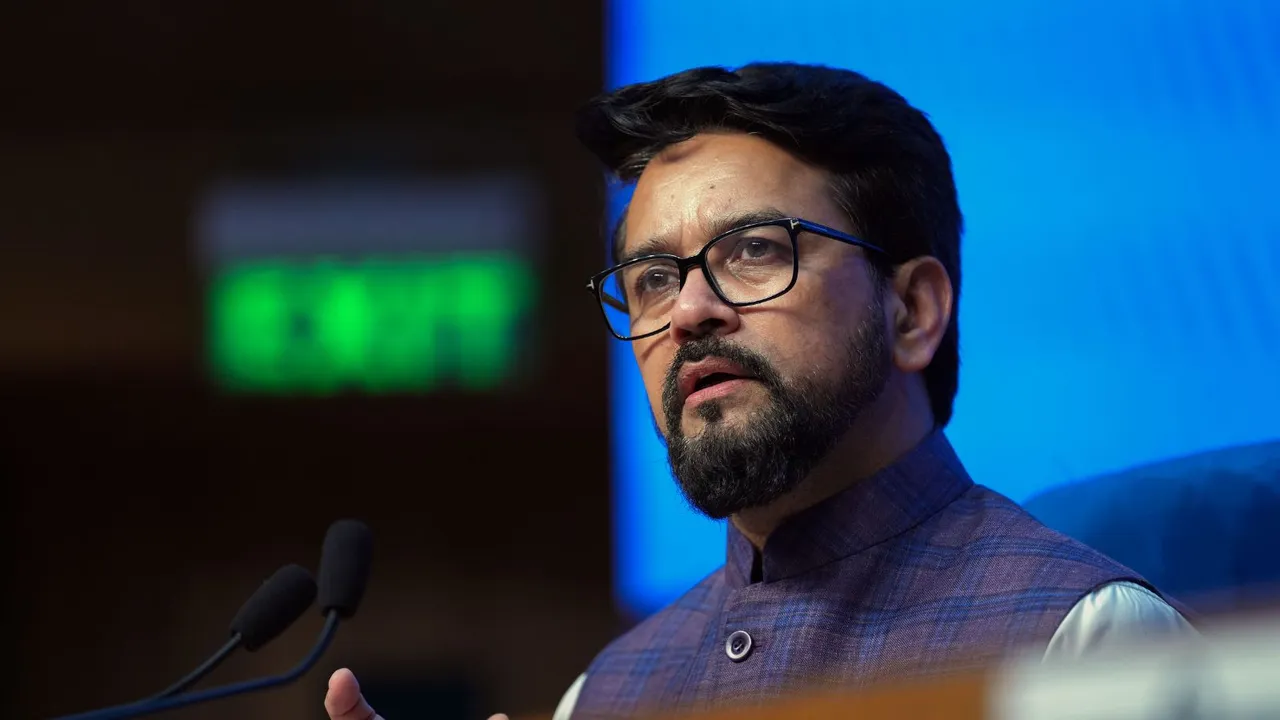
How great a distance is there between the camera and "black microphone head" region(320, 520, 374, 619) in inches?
52.2

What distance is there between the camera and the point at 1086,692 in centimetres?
58

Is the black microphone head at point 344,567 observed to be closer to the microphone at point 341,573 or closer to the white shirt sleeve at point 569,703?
the microphone at point 341,573

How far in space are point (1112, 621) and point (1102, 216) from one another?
2.19 feet

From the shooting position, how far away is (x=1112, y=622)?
1230 millimetres

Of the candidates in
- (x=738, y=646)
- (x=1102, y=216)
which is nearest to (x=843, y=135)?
(x=1102, y=216)

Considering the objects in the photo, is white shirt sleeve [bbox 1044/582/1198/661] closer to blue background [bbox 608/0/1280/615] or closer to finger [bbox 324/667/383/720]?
blue background [bbox 608/0/1280/615]

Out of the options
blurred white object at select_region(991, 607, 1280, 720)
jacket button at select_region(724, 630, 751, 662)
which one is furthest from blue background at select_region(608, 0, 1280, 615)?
blurred white object at select_region(991, 607, 1280, 720)

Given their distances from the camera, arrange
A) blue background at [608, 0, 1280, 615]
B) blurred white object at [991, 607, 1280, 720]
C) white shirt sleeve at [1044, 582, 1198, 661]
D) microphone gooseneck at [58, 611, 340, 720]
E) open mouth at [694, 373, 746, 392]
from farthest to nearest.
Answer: blue background at [608, 0, 1280, 615]
open mouth at [694, 373, 746, 392]
white shirt sleeve at [1044, 582, 1198, 661]
microphone gooseneck at [58, 611, 340, 720]
blurred white object at [991, 607, 1280, 720]

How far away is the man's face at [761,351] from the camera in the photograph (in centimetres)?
139

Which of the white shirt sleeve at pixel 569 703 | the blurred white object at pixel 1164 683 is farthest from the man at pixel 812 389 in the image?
the blurred white object at pixel 1164 683

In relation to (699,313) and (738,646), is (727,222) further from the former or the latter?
(738,646)

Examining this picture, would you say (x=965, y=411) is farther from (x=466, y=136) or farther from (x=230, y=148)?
(x=230, y=148)

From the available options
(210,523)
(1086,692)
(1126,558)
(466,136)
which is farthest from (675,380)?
(210,523)

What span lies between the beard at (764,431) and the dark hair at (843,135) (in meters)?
0.16
